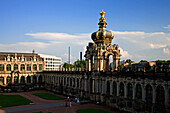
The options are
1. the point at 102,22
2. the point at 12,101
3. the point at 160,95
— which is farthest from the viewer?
the point at 102,22

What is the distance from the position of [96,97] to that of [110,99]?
538cm

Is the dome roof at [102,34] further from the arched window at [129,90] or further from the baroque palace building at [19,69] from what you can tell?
the baroque palace building at [19,69]

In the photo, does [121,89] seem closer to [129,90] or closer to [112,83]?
[129,90]

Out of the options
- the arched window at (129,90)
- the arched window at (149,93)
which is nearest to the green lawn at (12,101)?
the arched window at (129,90)

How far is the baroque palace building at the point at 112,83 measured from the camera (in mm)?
32844

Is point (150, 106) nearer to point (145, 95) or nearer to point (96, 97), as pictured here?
point (145, 95)

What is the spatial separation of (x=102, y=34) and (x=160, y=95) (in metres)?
A: 24.2

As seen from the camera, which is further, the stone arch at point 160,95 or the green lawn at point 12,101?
the green lawn at point 12,101

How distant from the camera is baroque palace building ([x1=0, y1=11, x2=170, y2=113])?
32844 mm

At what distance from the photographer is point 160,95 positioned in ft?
107

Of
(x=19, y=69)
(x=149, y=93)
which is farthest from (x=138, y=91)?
(x=19, y=69)

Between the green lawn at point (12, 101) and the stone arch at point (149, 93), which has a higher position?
the stone arch at point (149, 93)

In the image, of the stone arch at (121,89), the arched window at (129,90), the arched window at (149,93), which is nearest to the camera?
the arched window at (149,93)

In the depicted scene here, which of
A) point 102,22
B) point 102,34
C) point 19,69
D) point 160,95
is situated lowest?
point 160,95
